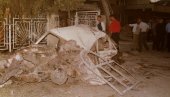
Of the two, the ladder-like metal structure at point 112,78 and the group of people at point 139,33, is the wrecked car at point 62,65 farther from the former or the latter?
the group of people at point 139,33

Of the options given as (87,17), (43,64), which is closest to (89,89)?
(43,64)

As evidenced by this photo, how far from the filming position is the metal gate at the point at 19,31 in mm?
15984

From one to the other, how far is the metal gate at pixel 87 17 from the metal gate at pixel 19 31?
8.21 ft

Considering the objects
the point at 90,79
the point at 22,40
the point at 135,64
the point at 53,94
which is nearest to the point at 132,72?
the point at 135,64

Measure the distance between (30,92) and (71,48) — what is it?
221cm

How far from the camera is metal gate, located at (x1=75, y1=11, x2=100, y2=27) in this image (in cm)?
1920

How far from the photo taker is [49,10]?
1758 centimetres

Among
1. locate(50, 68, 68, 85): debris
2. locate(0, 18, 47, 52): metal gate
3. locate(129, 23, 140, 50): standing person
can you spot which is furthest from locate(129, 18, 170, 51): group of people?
locate(50, 68, 68, 85): debris

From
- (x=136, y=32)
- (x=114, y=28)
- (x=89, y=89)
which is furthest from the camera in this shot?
(x=136, y=32)

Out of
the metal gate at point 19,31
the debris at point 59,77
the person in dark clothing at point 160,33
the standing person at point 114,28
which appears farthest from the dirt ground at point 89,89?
the person in dark clothing at point 160,33

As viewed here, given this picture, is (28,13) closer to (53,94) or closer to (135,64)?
(135,64)

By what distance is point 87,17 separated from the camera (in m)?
19.4

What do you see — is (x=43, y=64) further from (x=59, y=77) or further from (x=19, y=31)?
(x=19, y=31)

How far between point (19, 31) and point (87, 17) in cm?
439
